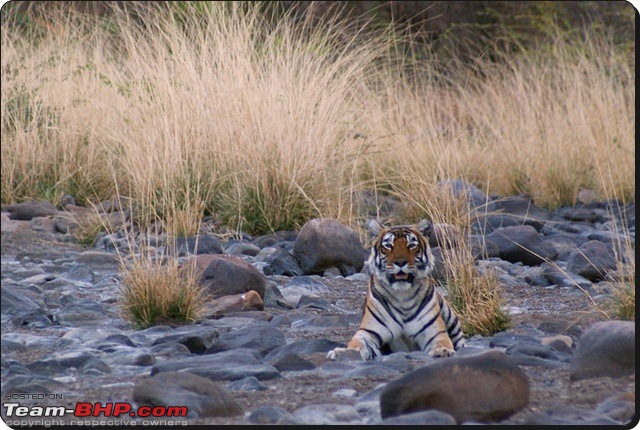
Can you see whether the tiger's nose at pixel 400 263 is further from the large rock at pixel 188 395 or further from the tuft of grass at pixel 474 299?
the large rock at pixel 188 395

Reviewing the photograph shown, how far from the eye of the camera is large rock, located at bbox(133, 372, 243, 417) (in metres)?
3.46

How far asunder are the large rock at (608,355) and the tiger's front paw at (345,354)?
889mm

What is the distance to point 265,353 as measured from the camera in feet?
14.6

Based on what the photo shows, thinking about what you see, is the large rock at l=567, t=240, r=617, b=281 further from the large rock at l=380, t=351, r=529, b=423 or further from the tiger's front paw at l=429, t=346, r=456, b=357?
the large rock at l=380, t=351, r=529, b=423

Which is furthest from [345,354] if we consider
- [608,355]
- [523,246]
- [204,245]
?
[523,246]

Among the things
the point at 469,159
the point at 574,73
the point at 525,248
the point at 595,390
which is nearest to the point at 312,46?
the point at 469,159

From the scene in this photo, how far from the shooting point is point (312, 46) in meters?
9.16

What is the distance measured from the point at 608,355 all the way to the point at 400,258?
1.03 meters

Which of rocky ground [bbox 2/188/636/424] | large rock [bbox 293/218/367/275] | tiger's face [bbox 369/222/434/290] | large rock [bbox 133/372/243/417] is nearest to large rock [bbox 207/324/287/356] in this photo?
rocky ground [bbox 2/188/636/424]

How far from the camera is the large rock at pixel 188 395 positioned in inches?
136

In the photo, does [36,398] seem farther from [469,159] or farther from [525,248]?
[469,159]

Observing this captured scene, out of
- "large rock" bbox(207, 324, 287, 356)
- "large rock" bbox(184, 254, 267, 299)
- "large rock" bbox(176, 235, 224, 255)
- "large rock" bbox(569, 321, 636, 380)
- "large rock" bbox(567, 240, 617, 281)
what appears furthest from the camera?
"large rock" bbox(176, 235, 224, 255)

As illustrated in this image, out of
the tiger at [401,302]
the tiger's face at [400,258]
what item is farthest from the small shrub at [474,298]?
the tiger's face at [400,258]

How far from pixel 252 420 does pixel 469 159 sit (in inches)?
306
